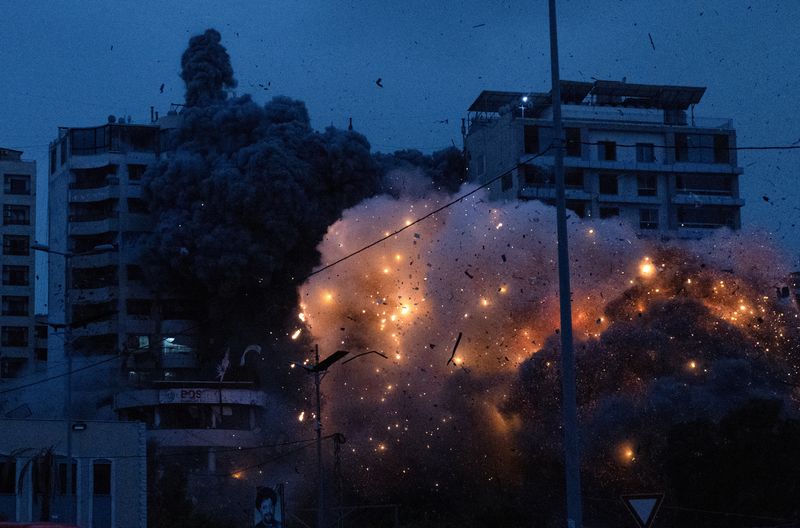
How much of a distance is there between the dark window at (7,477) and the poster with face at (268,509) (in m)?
10.6

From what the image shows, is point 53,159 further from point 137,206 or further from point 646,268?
point 646,268

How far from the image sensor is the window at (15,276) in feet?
271

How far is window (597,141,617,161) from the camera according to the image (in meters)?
76.0

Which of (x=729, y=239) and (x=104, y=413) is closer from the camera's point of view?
(x=729, y=239)

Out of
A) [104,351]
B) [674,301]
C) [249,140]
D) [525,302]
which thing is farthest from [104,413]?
[674,301]

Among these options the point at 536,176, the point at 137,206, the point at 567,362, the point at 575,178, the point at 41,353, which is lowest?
the point at 567,362

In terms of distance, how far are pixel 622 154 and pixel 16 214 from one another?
133 ft

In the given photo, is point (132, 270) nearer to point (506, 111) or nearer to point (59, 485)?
point (506, 111)

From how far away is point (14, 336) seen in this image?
82812 mm

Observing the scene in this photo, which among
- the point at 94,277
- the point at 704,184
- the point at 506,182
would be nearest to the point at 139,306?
the point at 94,277

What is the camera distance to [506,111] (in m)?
76.1

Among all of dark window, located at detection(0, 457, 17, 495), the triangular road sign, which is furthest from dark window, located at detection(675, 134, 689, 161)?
the triangular road sign

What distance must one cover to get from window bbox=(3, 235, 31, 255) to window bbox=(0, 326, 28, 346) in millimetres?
5066

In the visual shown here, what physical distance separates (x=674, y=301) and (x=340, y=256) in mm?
15587
